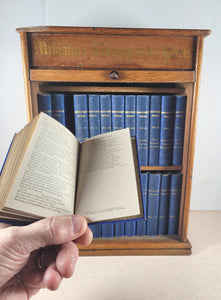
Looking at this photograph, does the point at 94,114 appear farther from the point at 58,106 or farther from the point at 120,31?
the point at 120,31

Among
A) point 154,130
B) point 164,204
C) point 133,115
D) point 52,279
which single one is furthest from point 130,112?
point 52,279

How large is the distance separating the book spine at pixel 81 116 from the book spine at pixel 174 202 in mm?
473

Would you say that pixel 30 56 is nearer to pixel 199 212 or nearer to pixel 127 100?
pixel 127 100

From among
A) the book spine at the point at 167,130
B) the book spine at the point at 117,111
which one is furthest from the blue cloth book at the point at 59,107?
the book spine at the point at 167,130

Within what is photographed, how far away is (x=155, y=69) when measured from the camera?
869 millimetres

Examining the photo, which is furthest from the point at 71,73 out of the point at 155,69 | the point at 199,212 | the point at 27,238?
the point at 199,212

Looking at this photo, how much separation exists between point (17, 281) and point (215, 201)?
1272 mm

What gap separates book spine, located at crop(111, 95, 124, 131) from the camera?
3.12 ft

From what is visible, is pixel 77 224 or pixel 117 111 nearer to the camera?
pixel 77 224

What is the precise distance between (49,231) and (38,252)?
0.77 feet

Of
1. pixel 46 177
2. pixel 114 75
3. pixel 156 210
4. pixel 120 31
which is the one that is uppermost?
pixel 120 31

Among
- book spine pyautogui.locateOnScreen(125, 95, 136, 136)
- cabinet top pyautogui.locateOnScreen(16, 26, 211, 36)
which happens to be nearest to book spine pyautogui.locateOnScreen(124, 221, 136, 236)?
book spine pyautogui.locateOnScreen(125, 95, 136, 136)

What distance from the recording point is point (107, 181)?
545 millimetres

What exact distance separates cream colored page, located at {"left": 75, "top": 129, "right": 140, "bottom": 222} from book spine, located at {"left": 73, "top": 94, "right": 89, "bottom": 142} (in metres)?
0.34
